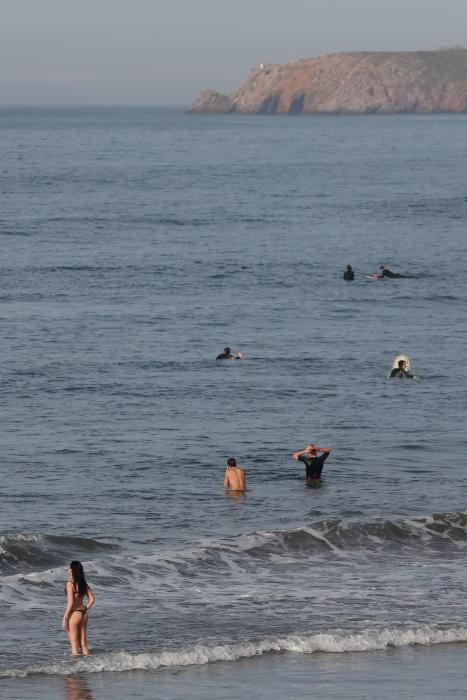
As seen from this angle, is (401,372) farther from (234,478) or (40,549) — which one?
(40,549)

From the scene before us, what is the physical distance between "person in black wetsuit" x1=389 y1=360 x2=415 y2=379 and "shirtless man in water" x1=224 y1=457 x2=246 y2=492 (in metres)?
13.1

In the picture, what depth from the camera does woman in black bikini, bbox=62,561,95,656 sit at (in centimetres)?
2061

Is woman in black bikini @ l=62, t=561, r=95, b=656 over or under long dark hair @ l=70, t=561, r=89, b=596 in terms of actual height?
under

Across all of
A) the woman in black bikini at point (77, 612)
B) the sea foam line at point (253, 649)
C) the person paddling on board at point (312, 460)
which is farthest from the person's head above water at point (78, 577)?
the person paddling on board at point (312, 460)

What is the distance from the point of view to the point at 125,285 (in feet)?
210

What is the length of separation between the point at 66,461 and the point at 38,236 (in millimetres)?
53950

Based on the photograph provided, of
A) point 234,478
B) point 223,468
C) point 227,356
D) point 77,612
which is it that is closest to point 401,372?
point 227,356

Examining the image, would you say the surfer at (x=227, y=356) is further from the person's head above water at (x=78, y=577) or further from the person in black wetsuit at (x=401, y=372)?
the person's head above water at (x=78, y=577)

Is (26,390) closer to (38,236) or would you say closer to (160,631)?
(160,631)

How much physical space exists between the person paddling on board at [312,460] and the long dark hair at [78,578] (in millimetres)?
12156

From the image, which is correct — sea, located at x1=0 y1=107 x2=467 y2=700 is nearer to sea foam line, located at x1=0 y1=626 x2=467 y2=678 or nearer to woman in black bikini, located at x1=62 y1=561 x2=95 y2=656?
sea foam line, located at x1=0 y1=626 x2=467 y2=678

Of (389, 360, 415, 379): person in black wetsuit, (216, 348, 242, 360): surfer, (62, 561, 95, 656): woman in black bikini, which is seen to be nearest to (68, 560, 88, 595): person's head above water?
(62, 561, 95, 656): woman in black bikini

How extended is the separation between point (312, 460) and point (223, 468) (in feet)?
8.49

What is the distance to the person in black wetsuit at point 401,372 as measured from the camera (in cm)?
4309
